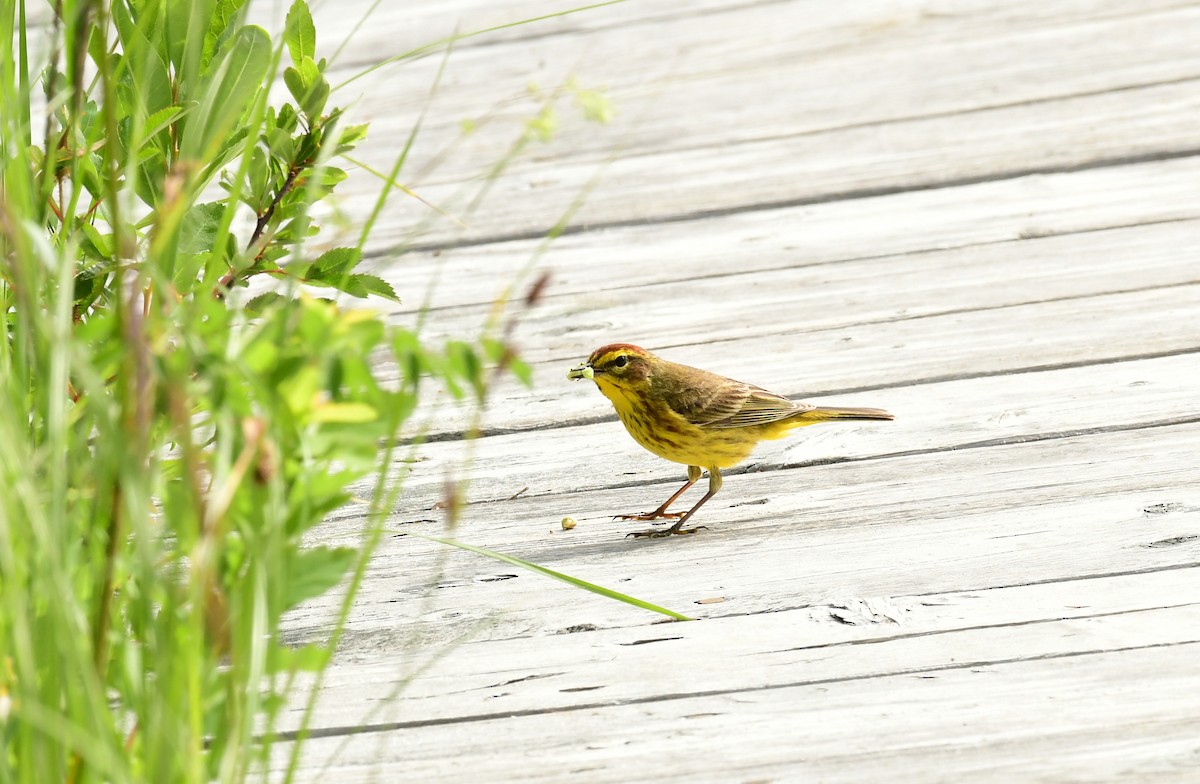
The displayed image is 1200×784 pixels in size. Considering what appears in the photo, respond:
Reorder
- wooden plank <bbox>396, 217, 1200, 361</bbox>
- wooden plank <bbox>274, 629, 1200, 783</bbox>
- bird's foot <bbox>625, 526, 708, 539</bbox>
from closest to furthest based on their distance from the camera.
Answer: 1. wooden plank <bbox>274, 629, 1200, 783</bbox>
2. bird's foot <bbox>625, 526, 708, 539</bbox>
3. wooden plank <bbox>396, 217, 1200, 361</bbox>

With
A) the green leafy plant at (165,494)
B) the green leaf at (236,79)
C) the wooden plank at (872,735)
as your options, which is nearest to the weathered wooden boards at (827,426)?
the wooden plank at (872,735)

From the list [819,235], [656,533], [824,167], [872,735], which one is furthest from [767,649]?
[824,167]

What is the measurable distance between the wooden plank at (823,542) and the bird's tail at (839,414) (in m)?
0.16

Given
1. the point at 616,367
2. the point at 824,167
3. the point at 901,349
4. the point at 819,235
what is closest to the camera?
the point at 616,367

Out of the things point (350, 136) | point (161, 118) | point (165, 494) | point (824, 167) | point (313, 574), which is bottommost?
point (824, 167)

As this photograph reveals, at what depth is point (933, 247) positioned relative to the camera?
4227mm

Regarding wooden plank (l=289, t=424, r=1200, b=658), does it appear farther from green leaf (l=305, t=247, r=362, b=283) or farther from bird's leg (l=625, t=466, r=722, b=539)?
green leaf (l=305, t=247, r=362, b=283)

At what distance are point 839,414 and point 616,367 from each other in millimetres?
516

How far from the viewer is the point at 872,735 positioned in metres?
2.10

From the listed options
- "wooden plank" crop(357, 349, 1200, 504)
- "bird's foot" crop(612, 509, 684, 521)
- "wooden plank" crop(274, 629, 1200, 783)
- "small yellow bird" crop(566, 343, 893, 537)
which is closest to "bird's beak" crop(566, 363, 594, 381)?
"small yellow bird" crop(566, 343, 893, 537)

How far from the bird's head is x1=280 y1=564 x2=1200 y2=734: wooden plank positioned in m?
0.97

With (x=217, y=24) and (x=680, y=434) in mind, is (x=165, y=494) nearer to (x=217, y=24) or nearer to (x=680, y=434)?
(x=217, y=24)

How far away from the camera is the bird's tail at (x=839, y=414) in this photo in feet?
10.9

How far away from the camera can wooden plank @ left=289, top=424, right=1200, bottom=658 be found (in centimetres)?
258
